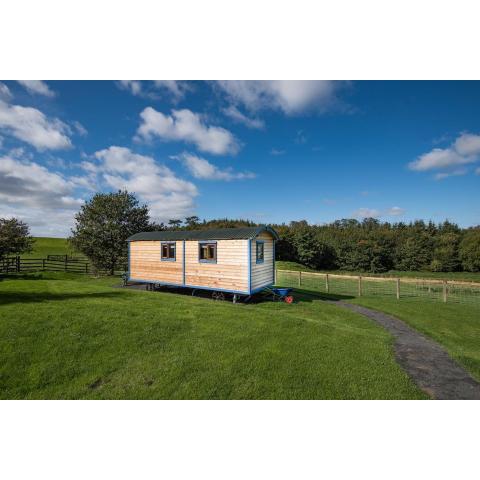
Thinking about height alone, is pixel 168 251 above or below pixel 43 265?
above

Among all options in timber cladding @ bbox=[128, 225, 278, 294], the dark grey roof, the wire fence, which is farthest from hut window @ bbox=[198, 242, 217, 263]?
the wire fence

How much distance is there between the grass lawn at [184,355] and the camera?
4.44 metres

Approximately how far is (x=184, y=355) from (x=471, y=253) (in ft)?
194

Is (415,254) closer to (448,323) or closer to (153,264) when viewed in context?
(448,323)

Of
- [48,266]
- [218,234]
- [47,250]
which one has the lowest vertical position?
[48,266]

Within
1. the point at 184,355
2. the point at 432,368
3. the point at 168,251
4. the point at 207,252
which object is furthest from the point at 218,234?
the point at 432,368

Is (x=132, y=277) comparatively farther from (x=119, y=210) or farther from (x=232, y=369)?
(x=232, y=369)

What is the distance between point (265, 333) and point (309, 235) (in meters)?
43.1

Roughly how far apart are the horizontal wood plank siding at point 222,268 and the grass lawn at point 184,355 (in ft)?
10.4

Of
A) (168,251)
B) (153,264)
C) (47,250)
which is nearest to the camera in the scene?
(168,251)

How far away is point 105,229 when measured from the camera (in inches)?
902

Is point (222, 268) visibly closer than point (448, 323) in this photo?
No

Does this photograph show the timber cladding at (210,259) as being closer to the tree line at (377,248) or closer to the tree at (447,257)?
the tree line at (377,248)

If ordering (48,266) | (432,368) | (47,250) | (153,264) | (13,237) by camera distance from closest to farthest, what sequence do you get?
(432,368) → (153,264) → (13,237) → (48,266) → (47,250)
